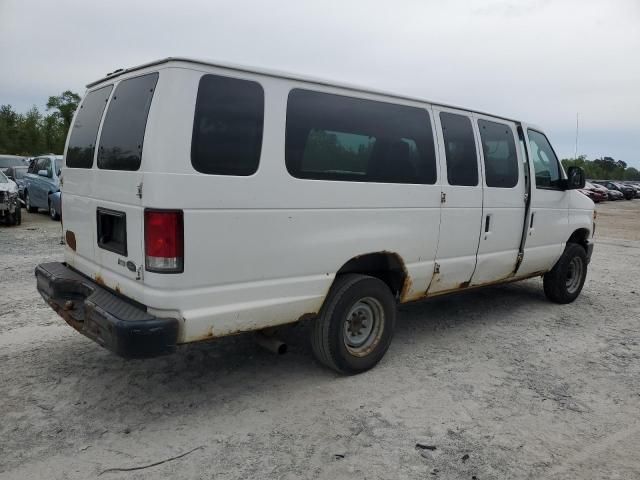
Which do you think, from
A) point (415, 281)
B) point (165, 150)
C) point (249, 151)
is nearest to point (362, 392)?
point (415, 281)

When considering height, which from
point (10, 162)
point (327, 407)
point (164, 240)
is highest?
point (10, 162)

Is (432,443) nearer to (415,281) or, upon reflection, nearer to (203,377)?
(415,281)

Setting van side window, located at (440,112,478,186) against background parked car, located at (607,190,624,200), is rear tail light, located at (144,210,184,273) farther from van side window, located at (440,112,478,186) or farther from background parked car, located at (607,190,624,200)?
background parked car, located at (607,190,624,200)

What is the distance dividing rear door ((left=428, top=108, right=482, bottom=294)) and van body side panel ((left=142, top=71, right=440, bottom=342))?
634 millimetres

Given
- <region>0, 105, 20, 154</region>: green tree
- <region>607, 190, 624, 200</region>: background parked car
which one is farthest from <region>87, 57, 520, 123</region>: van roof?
<region>0, 105, 20, 154</region>: green tree

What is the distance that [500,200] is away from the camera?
5.14m

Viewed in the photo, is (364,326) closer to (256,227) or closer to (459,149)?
(256,227)

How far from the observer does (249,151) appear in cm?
330

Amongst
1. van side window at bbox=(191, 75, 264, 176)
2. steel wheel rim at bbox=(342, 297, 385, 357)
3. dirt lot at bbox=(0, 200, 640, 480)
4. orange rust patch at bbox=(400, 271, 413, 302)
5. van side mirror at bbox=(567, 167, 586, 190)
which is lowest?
dirt lot at bbox=(0, 200, 640, 480)

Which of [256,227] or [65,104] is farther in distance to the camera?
[65,104]

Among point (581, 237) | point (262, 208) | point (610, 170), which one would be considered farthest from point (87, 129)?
point (610, 170)

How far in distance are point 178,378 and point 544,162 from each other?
14.8 feet

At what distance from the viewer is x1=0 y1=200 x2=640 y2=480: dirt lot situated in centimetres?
298

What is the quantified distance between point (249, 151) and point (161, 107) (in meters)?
0.59
